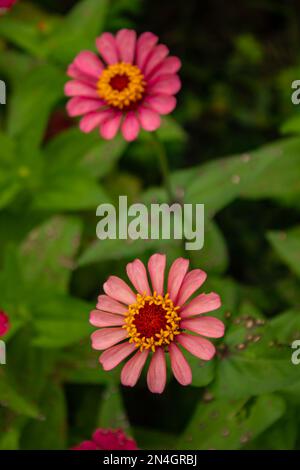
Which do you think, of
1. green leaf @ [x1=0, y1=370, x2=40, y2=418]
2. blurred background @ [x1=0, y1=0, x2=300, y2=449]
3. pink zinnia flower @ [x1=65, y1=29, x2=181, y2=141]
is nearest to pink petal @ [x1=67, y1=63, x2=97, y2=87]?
pink zinnia flower @ [x1=65, y1=29, x2=181, y2=141]

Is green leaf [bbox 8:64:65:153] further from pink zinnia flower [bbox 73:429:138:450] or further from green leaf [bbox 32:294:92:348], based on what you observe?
pink zinnia flower [bbox 73:429:138:450]

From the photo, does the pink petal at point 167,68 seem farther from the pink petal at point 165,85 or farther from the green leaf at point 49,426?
the green leaf at point 49,426

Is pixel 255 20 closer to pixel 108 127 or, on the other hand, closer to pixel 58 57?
pixel 58 57

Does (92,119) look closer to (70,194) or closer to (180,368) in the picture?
(70,194)

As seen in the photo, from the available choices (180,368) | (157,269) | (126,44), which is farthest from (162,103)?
(180,368)
